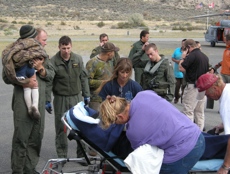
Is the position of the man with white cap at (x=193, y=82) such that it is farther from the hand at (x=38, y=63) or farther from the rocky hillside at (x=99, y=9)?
the rocky hillside at (x=99, y=9)

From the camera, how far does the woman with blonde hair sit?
4.18m

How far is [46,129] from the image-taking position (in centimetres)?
915

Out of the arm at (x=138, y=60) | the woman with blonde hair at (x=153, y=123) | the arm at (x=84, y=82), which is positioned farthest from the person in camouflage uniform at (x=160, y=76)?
the woman with blonde hair at (x=153, y=123)

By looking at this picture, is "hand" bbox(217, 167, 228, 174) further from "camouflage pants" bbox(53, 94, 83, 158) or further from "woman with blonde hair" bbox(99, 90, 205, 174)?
"camouflage pants" bbox(53, 94, 83, 158)

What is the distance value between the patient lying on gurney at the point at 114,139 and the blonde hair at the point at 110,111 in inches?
30.3

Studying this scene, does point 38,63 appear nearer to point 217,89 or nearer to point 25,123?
point 25,123

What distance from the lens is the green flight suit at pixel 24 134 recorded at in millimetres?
5871

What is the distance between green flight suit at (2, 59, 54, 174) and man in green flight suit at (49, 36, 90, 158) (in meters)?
0.61

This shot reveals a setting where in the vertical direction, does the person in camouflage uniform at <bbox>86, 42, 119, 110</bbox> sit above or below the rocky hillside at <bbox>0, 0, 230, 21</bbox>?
above

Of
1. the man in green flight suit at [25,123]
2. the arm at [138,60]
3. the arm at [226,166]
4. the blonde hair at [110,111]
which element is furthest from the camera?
the arm at [138,60]

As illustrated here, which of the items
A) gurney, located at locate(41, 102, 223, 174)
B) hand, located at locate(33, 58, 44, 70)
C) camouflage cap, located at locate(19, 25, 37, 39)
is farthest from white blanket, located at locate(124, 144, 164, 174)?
camouflage cap, located at locate(19, 25, 37, 39)

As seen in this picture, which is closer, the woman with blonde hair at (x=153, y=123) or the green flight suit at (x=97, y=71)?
the woman with blonde hair at (x=153, y=123)

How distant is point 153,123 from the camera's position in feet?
13.7

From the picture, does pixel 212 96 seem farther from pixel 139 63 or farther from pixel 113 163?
pixel 139 63
